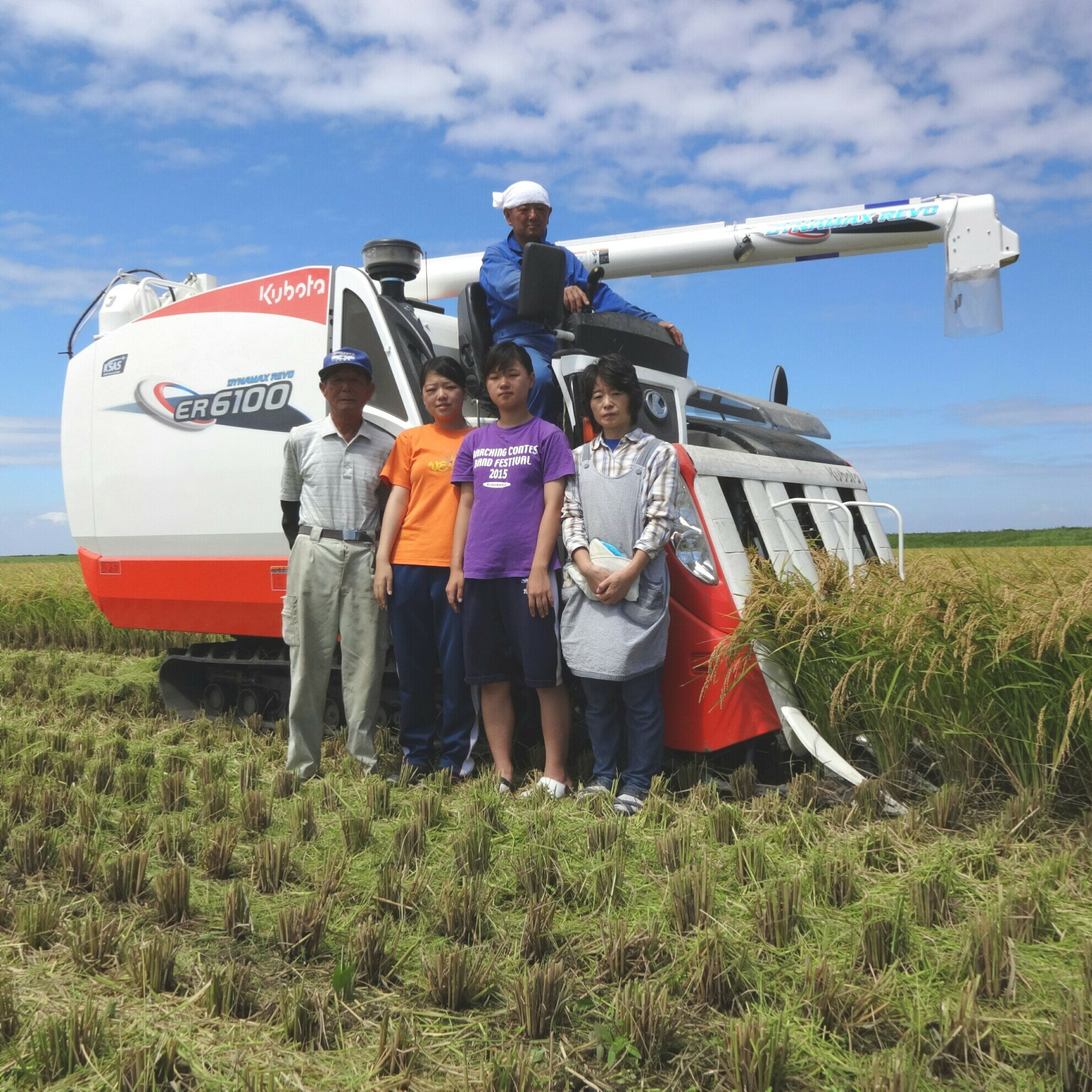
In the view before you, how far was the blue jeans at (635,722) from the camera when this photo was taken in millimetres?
4160

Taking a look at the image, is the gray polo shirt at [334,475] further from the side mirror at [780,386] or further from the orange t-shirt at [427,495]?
the side mirror at [780,386]

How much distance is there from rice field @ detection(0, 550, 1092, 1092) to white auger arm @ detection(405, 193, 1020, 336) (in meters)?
2.75

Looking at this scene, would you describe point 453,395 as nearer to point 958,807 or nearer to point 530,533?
point 530,533

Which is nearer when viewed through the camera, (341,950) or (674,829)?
Result: (341,950)

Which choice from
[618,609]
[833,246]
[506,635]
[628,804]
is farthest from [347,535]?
[833,246]

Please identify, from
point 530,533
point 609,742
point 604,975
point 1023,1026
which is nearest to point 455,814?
point 609,742

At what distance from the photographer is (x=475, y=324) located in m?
5.04

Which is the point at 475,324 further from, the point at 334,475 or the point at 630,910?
the point at 630,910

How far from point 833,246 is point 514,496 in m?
4.20

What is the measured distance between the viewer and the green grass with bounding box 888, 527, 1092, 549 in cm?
2930

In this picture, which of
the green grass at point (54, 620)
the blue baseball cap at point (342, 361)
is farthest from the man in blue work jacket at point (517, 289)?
the green grass at point (54, 620)

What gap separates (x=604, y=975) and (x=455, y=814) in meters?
1.58

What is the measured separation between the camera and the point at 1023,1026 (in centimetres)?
236

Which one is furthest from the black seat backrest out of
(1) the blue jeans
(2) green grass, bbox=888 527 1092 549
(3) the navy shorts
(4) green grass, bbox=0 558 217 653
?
(2) green grass, bbox=888 527 1092 549
